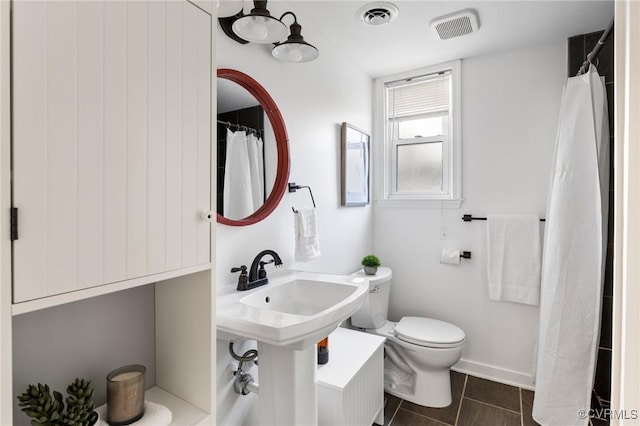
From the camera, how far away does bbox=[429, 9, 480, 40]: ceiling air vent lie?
1816 millimetres

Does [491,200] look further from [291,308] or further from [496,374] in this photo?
[291,308]

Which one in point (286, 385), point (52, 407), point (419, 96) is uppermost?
point (419, 96)

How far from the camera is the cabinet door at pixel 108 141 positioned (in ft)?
1.83

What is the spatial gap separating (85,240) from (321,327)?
2.29 feet

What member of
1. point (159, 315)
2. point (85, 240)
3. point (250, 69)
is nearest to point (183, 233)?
point (85, 240)

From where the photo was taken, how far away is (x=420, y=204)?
256 centimetres

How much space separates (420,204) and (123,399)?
223 cm

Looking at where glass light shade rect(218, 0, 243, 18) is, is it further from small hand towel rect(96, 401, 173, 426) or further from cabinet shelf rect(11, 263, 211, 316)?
small hand towel rect(96, 401, 173, 426)

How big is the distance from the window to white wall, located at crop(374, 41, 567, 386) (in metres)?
0.09

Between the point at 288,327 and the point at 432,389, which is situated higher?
the point at 288,327

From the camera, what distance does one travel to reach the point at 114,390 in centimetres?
82

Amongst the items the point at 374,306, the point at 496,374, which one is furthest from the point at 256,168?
the point at 496,374

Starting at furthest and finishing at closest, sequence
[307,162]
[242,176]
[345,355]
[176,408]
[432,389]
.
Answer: [432,389], [307,162], [345,355], [242,176], [176,408]

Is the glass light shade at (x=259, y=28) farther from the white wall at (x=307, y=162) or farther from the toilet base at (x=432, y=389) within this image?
the toilet base at (x=432, y=389)
